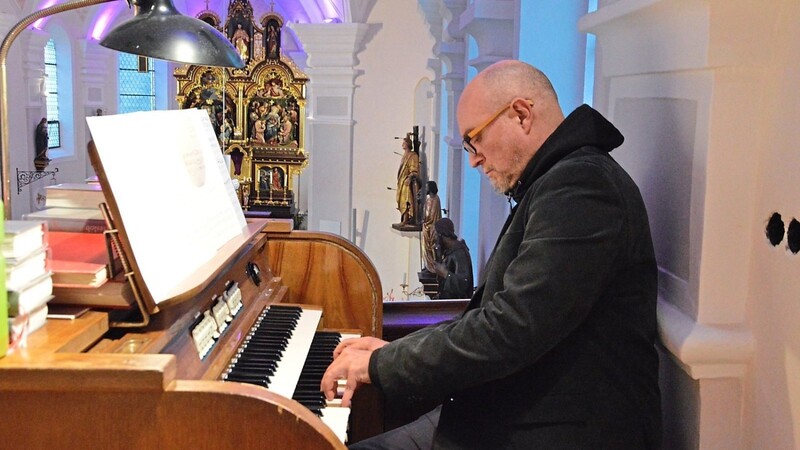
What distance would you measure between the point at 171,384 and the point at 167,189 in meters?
0.69

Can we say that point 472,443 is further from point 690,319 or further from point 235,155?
point 235,155

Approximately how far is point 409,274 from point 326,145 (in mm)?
1941

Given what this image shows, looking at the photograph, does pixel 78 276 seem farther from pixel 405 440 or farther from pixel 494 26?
pixel 494 26

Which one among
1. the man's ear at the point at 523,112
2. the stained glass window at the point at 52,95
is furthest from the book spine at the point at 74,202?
the stained glass window at the point at 52,95

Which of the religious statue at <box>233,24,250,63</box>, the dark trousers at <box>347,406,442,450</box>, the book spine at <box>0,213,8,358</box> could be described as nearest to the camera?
the book spine at <box>0,213,8,358</box>

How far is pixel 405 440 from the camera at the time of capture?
207cm

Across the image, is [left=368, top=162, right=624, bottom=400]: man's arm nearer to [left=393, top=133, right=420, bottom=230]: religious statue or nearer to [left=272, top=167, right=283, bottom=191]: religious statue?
[left=393, top=133, right=420, bottom=230]: religious statue

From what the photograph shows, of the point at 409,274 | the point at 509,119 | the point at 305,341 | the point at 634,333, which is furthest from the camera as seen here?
the point at 409,274

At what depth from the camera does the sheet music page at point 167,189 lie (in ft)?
5.22

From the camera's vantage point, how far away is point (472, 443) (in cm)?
172

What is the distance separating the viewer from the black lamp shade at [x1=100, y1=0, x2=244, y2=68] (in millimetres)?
1904

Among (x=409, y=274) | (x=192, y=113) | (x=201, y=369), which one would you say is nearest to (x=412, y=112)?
(x=409, y=274)

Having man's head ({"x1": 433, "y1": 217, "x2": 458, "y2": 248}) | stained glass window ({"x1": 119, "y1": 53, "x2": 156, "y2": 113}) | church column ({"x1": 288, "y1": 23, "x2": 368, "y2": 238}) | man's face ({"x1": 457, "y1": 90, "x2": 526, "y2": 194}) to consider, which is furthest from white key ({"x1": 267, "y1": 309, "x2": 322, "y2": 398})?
stained glass window ({"x1": 119, "y1": 53, "x2": 156, "y2": 113})

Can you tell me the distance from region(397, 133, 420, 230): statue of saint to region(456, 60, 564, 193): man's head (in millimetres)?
7074
